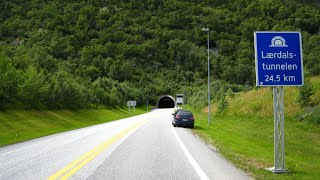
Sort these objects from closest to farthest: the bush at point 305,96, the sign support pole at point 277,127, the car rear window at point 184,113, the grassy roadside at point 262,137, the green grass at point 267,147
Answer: the sign support pole at point 277,127
the green grass at point 267,147
the grassy roadside at point 262,137
the bush at point 305,96
the car rear window at point 184,113

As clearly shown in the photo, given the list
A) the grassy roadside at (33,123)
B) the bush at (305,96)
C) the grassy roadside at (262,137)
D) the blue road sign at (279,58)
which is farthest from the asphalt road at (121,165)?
the bush at (305,96)

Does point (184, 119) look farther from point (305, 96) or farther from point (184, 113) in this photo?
point (305, 96)

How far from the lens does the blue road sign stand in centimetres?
1023

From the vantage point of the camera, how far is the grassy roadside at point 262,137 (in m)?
10.8

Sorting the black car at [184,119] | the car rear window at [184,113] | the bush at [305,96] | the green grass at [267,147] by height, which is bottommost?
the green grass at [267,147]

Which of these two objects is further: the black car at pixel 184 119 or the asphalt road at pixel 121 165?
the black car at pixel 184 119

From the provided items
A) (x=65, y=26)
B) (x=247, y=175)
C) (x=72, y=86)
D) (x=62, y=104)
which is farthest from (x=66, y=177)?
(x=65, y=26)

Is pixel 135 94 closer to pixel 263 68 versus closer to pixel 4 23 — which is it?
pixel 263 68

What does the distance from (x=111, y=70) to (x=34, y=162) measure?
141767mm

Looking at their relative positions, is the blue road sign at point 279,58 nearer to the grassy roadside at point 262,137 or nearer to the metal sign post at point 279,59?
the metal sign post at point 279,59

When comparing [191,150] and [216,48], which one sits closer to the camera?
[191,150]

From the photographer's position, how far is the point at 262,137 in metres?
22.1

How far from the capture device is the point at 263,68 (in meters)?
10.3

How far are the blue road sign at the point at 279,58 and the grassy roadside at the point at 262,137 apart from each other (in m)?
2.61
